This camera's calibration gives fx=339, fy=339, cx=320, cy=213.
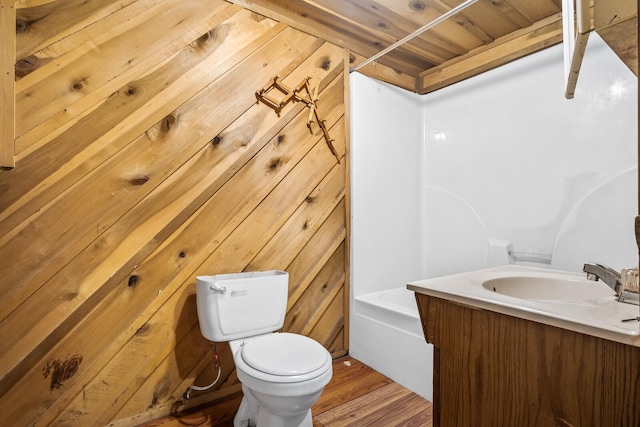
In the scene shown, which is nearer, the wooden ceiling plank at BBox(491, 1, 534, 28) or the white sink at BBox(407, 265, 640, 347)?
the white sink at BBox(407, 265, 640, 347)

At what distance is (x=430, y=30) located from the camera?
7.46ft

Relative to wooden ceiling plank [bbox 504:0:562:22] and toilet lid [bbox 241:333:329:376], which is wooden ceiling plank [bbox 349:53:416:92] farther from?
toilet lid [bbox 241:333:329:376]

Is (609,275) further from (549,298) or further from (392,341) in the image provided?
(392,341)

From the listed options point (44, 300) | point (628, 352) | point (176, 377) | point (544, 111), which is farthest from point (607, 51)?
point (44, 300)

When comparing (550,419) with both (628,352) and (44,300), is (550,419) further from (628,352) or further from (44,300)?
(44,300)

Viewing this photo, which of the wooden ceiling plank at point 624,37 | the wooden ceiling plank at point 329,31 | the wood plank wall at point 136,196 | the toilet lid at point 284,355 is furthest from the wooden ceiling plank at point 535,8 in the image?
the toilet lid at point 284,355

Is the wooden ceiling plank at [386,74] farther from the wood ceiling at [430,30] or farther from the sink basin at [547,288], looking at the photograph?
the sink basin at [547,288]

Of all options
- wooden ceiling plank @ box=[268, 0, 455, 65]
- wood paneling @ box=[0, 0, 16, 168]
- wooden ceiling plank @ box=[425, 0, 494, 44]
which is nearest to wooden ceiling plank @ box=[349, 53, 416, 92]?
wooden ceiling plank @ box=[268, 0, 455, 65]

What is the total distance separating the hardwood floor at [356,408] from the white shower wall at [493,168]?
63cm

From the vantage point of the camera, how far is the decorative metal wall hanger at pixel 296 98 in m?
2.01

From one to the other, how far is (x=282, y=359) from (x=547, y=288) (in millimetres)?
1143

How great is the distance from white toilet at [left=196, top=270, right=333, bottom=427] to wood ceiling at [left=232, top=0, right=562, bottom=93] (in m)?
1.57

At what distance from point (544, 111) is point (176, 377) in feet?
8.75

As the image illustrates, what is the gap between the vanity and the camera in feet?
2.48
